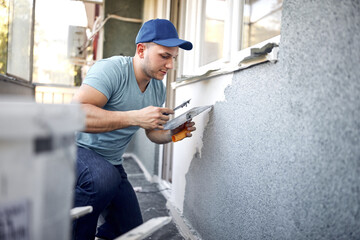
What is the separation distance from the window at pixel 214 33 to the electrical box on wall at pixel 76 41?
4291 mm

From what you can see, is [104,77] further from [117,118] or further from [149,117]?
[149,117]

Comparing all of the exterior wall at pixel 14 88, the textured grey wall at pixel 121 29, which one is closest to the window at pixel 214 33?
the exterior wall at pixel 14 88

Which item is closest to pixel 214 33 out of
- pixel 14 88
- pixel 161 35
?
pixel 161 35

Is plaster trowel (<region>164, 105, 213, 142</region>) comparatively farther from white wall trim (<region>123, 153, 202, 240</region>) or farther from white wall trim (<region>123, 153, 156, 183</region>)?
white wall trim (<region>123, 153, 156, 183</region>)

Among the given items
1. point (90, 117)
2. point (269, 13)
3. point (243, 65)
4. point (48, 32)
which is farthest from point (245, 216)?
point (48, 32)

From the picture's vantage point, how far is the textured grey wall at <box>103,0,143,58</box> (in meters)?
5.18

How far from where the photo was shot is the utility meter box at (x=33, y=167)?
0.48 metres

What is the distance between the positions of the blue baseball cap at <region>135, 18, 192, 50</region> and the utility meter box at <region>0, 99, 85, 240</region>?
130 centimetres

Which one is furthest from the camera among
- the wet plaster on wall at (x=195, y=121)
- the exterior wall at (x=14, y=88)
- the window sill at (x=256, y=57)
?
the exterior wall at (x=14, y=88)

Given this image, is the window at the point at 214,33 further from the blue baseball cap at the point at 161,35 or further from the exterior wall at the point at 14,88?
the exterior wall at the point at 14,88

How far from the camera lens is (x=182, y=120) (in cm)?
155

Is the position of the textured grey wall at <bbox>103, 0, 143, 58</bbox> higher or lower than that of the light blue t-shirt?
higher

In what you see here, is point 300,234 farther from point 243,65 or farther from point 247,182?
point 243,65

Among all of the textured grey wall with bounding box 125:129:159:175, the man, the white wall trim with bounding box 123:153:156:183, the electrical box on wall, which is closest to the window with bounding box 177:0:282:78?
the man
